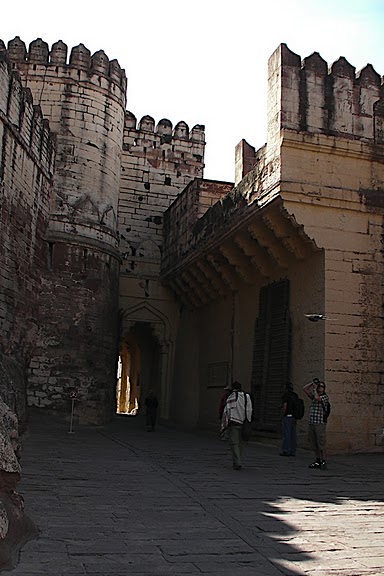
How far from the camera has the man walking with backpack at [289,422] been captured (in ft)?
31.0

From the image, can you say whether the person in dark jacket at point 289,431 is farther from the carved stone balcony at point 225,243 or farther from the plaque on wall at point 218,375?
the plaque on wall at point 218,375

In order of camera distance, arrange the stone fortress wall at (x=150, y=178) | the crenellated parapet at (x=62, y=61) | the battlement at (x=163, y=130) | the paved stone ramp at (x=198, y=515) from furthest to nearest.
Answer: the battlement at (x=163, y=130) < the stone fortress wall at (x=150, y=178) < the crenellated parapet at (x=62, y=61) < the paved stone ramp at (x=198, y=515)

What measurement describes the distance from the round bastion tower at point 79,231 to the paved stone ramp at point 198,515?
573 centimetres

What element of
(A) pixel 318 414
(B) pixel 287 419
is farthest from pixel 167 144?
(A) pixel 318 414

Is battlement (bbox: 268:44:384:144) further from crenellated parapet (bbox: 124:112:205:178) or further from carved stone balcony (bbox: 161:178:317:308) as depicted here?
crenellated parapet (bbox: 124:112:205:178)

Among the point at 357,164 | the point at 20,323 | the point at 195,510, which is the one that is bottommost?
the point at 195,510

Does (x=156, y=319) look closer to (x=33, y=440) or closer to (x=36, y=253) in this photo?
(x=36, y=253)

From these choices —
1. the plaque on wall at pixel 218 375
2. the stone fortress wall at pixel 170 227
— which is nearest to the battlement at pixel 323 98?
the stone fortress wall at pixel 170 227

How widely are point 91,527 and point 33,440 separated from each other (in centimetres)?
585

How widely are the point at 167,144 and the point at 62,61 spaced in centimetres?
498

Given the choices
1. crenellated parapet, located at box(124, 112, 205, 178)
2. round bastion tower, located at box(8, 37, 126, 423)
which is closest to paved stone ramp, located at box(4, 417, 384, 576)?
round bastion tower, located at box(8, 37, 126, 423)

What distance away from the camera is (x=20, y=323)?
1324 centimetres

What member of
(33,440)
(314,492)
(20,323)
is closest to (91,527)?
(314,492)

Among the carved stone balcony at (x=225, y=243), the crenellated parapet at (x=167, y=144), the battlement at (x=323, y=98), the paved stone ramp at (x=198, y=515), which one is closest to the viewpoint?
the paved stone ramp at (x=198, y=515)
